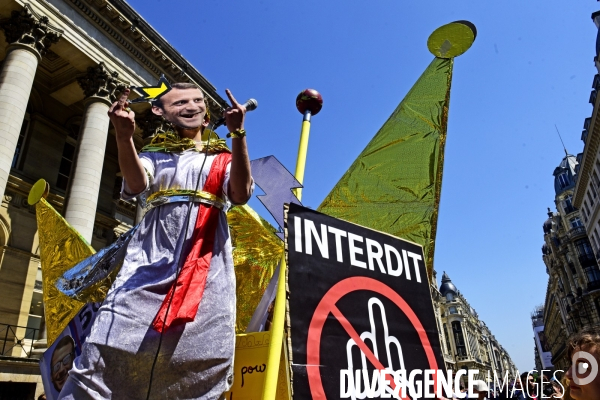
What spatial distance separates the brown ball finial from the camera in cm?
300

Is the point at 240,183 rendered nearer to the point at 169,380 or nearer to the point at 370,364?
the point at 169,380

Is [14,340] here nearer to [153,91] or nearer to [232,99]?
[153,91]

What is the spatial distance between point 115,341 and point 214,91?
1633 centimetres

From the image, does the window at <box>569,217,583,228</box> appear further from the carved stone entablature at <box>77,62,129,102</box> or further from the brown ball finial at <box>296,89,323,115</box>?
the brown ball finial at <box>296,89,323,115</box>

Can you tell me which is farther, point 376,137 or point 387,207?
point 376,137

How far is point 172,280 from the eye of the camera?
6.00ft

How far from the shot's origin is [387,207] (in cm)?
342

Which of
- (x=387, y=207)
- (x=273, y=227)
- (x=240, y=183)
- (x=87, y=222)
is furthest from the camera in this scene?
(x=87, y=222)

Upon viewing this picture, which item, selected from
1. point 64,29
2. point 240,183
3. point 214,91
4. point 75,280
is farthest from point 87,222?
point 240,183

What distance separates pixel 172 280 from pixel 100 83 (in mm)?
12961

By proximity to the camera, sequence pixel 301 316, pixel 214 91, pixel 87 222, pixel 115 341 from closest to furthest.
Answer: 1. pixel 115 341
2. pixel 301 316
3. pixel 87 222
4. pixel 214 91

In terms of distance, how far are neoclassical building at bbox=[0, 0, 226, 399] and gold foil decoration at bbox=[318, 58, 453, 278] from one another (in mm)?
9340

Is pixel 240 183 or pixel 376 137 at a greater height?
pixel 376 137

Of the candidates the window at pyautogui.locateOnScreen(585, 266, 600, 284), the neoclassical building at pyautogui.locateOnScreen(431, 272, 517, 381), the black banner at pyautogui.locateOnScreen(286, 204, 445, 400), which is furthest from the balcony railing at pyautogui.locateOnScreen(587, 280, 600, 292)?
the black banner at pyautogui.locateOnScreen(286, 204, 445, 400)
